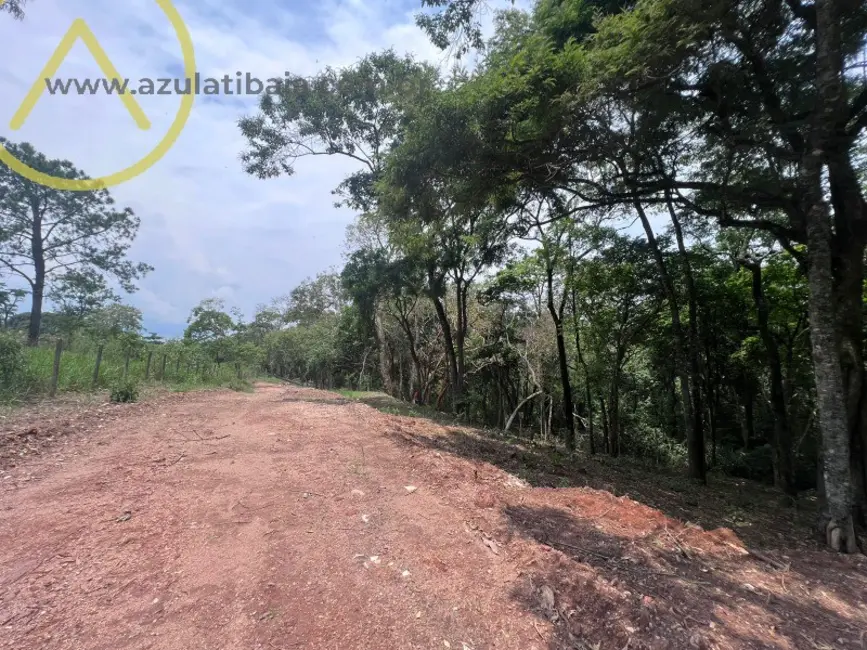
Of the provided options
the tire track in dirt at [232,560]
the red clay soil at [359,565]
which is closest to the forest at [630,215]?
the red clay soil at [359,565]

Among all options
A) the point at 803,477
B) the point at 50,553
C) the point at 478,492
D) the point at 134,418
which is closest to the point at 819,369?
the point at 478,492

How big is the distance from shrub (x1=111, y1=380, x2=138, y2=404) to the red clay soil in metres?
3.63

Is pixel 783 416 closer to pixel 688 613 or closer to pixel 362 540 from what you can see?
pixel 688 613

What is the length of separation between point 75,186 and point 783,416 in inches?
1152

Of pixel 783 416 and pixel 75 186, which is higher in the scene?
pixel 75 186

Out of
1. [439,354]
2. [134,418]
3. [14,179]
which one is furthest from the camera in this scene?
[439,354]

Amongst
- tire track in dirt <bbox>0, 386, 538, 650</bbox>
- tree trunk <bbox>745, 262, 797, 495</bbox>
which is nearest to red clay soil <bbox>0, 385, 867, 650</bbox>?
tire track in dirt <bbox>0, 386, 538, 650</bbox>

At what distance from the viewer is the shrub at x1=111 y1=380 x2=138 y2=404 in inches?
341

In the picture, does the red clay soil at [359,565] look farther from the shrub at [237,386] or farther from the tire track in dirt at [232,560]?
the shrub at [237,386]

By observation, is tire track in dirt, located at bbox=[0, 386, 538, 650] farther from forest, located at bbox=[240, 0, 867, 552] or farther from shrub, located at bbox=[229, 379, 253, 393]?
shrub, located at bbox=[229, 379, 253, 393]

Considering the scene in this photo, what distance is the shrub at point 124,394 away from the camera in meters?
8.66

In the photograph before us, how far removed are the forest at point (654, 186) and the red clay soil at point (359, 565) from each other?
2367 mm

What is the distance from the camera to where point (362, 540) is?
3367 mm

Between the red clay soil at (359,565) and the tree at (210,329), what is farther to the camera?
the tree at (210,329)
